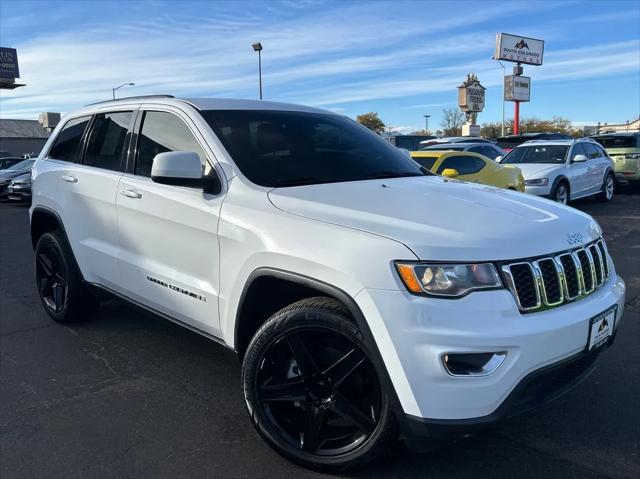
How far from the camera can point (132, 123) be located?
4133 millimetres

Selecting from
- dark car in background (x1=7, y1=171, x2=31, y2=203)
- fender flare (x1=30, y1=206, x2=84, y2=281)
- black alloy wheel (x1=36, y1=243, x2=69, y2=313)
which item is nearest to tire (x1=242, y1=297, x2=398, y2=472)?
fender flare (x1=30, y1=206, x2=84, y2=281)

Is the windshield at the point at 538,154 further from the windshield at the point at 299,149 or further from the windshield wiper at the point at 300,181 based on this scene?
the windshield wiper at the point at 300,181

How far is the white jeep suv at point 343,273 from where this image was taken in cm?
233

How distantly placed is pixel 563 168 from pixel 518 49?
3609 cm

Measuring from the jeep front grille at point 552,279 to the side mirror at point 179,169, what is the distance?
1.68 meters

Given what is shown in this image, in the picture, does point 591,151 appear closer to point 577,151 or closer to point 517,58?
point 577,151

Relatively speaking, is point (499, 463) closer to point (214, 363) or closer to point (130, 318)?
point (214, 363)

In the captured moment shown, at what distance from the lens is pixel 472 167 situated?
1088cm

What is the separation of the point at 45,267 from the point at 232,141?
108 inches

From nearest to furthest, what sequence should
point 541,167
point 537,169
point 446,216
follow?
point 446,216, point 537,169, point 541,167

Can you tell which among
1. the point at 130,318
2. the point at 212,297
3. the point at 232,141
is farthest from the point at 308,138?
the point at 130,318

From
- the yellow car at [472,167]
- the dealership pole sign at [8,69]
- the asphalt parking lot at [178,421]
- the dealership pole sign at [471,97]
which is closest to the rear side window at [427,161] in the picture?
the yellow car at [472,167]

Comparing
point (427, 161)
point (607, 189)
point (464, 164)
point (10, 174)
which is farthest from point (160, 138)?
point (10, 174)

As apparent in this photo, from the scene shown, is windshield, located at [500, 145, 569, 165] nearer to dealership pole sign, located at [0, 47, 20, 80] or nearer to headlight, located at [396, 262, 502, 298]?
headlight, located at [396, 262, 502, 298]
